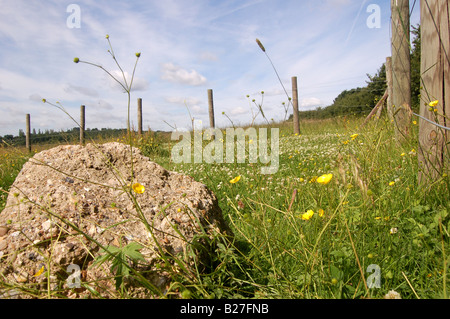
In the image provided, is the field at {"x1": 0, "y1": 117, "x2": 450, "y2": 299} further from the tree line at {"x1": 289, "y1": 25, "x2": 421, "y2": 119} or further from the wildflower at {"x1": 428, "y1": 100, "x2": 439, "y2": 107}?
the tree line at {"x1": 289, "y1": 25, "x2": 421, "y2": 119}


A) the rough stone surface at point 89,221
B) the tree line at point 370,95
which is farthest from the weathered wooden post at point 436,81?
Answer: the tree line at point 370,95

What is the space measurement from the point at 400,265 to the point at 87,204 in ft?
5.74

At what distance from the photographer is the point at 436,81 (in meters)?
2.06

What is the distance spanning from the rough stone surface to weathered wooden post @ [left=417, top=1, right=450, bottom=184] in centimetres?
168

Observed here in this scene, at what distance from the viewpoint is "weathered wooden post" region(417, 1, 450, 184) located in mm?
1950

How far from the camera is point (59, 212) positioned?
1519 mm

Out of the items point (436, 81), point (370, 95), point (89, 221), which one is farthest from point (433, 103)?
point (370, 95)

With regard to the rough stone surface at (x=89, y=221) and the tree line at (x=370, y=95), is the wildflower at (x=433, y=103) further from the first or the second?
the tree line at (x=370, y=95)

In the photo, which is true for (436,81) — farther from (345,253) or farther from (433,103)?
(345,253)

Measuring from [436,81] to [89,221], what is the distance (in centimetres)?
256

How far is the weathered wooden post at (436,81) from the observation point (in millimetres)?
1950
